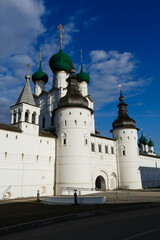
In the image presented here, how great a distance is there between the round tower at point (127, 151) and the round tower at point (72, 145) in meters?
9.45

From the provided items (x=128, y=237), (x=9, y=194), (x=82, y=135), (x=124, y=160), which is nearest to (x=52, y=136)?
(x=82, y=135)

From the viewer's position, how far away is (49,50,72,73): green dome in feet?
107

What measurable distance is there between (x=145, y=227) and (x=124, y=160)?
27.0 m

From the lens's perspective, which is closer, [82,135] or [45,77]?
[82,135]

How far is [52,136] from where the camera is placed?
25.8 metres

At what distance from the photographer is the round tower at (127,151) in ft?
106

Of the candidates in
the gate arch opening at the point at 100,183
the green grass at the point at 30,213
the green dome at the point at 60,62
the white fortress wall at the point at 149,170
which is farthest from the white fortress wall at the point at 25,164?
the white fortress wall at the point at 149,170

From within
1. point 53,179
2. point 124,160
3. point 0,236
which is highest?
point 124,160

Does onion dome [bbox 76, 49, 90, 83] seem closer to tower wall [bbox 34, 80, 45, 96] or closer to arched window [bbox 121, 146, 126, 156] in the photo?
tower wall [bbox 34, 80, 45, 96]

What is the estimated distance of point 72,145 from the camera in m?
25.0

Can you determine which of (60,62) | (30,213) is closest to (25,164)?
(30,213)

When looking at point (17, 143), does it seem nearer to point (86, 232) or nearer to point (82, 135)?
point (82, 135)

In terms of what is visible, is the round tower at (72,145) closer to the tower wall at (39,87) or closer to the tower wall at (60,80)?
the tower wall at (60,80)

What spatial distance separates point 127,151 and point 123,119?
5.29 meters
